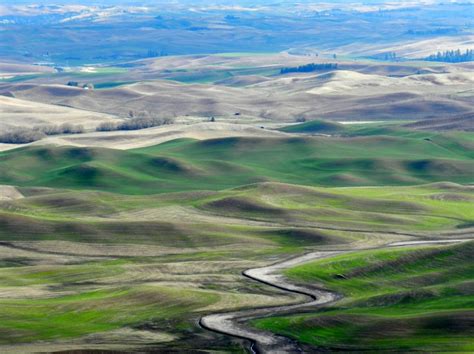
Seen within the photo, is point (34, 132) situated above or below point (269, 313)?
above

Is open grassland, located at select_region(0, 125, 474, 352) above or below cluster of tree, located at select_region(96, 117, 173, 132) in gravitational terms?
below

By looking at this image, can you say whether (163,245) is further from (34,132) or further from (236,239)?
(34,132)

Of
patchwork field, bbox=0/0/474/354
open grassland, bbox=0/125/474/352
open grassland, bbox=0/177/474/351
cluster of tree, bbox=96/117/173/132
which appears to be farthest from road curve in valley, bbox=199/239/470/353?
cluster of tree, bbox=96/117/173/132

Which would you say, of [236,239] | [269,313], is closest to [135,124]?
[236,239]

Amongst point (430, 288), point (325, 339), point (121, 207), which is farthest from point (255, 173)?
point (325, 339)

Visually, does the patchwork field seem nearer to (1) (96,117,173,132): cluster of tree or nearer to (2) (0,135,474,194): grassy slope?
(2) (0,135,474,194): grassy slope

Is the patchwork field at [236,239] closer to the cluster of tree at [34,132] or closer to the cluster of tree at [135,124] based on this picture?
the cluster of tree at [34,132]
